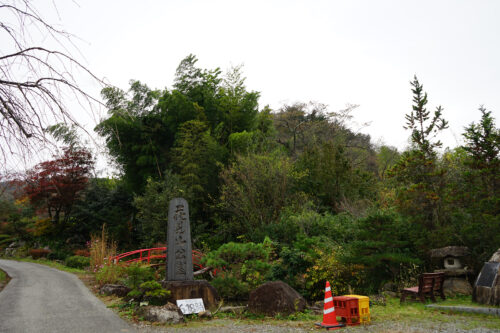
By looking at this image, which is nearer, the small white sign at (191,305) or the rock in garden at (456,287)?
the small white sign at (191,305)

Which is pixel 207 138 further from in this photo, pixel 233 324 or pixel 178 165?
pixel 233 324

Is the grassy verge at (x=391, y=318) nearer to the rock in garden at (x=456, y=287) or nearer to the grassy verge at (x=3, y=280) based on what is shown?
the rock in garden at (x=456, y=287)

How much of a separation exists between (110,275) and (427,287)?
7113 millimetres

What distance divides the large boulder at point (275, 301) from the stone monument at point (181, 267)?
2.84 ft

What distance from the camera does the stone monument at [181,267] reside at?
6.16 m

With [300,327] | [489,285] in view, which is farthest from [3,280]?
[489,285]

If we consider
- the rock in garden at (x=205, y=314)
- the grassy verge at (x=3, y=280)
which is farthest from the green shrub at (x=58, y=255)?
the rock in garden at (x=205, y=314)

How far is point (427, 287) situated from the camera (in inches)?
242

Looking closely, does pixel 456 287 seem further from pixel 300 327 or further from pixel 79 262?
pixel 79 262

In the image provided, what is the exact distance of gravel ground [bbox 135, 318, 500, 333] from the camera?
4.39m

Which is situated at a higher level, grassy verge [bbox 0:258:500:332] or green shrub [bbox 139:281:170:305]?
green shrub [bbox 139:281:170:305]

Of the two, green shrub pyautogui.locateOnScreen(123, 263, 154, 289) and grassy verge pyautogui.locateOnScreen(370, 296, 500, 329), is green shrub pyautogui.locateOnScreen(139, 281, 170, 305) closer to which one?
green shrub pyautogui.locateOnScreen(123, 263, 154, 289)

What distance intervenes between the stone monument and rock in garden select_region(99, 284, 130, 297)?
5.26 feet

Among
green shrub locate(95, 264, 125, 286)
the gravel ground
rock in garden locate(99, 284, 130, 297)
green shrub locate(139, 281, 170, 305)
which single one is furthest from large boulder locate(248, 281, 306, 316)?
green shrub locate(95, 264, 125, 286)
